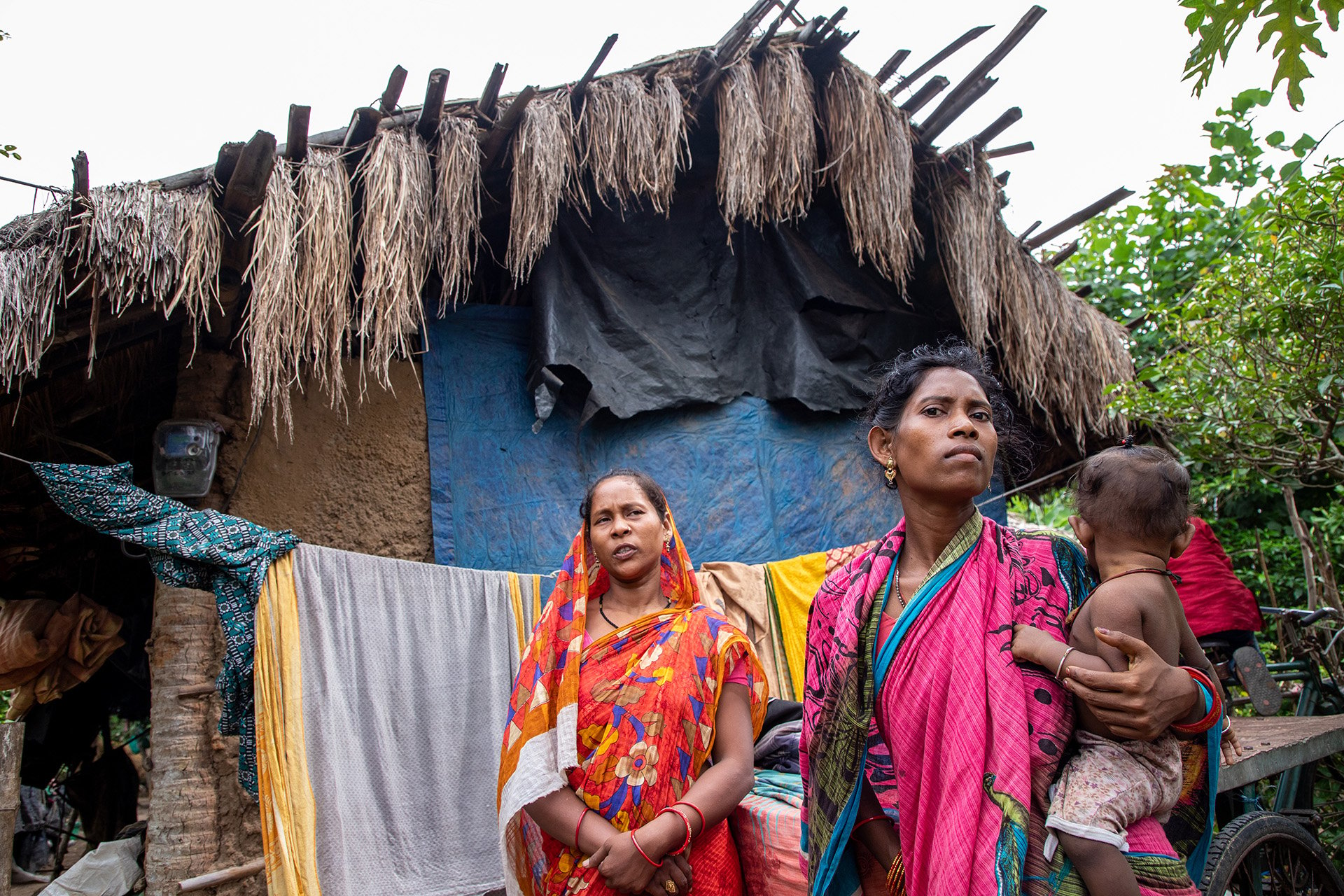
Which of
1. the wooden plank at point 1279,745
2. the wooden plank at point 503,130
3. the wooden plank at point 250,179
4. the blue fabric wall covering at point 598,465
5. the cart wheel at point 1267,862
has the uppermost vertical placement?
the wooden plank at point 503,130

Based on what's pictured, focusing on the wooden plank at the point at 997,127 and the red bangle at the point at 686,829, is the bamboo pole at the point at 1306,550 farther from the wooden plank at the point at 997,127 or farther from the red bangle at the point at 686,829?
the red bangle at the point at 686,829

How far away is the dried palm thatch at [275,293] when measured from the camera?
3.13m

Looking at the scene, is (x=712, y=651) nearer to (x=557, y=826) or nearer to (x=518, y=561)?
(x=557, y=826)

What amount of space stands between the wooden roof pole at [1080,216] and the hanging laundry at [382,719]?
3212 mm

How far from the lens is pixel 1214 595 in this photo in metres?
3.40

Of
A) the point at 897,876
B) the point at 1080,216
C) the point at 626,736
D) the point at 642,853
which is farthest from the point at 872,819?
the point at 1080,216

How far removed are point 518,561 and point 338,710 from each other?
3.40 ft

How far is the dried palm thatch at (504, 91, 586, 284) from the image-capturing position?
3.62 m

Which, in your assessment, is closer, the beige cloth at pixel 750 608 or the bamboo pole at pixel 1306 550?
the beige cloth at pixel 750 608

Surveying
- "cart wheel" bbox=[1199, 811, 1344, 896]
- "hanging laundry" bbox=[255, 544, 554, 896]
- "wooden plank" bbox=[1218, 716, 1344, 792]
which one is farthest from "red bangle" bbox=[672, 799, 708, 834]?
"cart wheel" bbox=[1199, 811, 1344, 896]

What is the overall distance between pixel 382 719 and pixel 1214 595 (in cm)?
300

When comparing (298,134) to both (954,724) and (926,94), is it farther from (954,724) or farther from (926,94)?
(954,724)

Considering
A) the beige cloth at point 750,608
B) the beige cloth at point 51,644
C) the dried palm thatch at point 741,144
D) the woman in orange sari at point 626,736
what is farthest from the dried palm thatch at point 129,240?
the beige cloth at point 750,608

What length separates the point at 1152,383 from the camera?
268 inches
